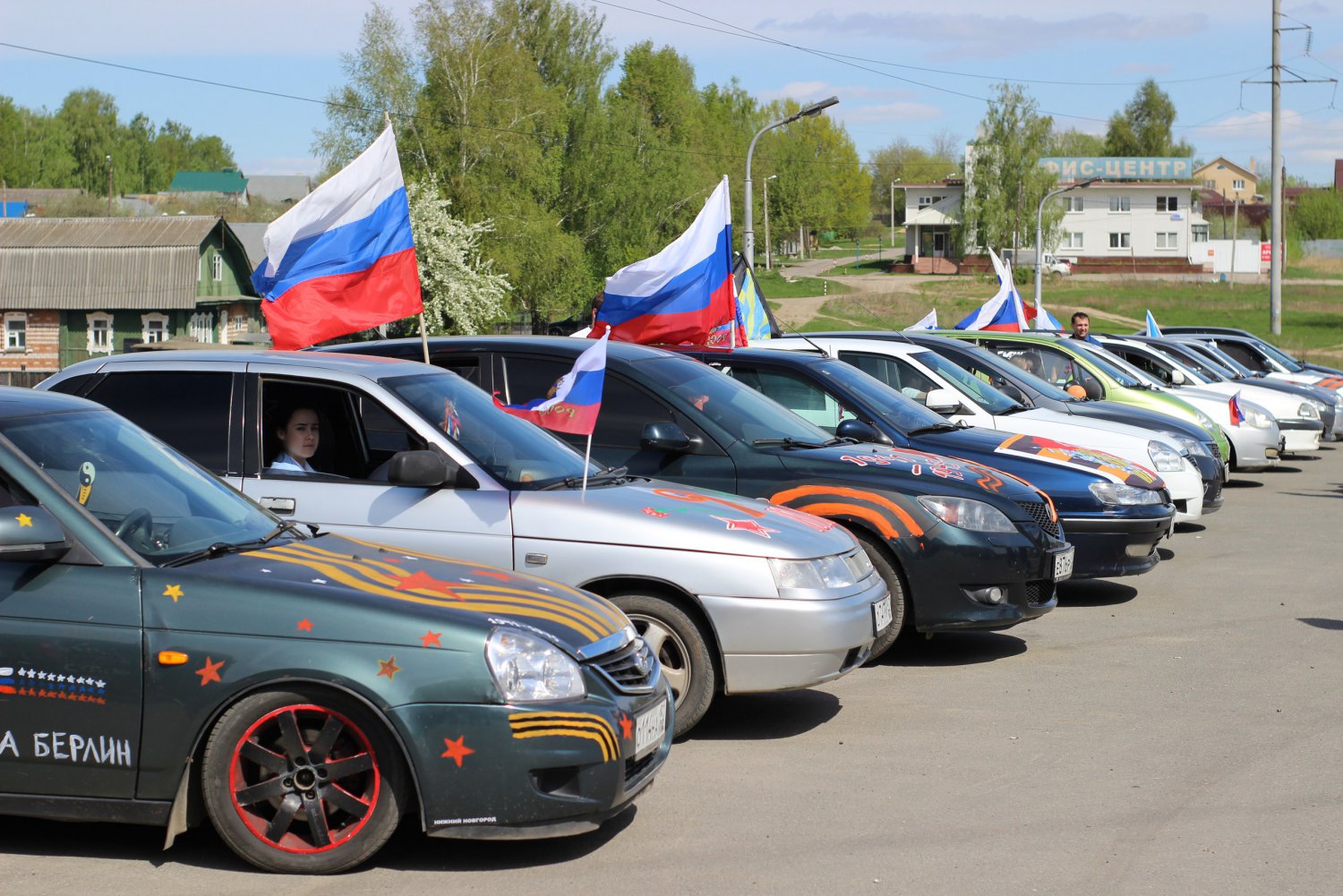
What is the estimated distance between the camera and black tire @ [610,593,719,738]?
21.1 ft

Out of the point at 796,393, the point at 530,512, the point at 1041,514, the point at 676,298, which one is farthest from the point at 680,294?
the point at 530,512

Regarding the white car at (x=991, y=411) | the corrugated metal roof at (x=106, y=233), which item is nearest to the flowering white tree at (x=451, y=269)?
the corrugated metal roof at (x=106, y=233)

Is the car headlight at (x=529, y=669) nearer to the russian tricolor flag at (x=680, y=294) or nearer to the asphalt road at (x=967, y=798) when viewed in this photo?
the asphalt road at (x=967, y=798)

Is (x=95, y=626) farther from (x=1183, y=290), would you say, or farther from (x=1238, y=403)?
(x=1183, y=290)

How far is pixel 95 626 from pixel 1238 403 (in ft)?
54.2

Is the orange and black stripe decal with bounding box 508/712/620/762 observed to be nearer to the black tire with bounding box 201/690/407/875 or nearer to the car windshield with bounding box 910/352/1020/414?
the black tire with bounding box 201/690/407/875

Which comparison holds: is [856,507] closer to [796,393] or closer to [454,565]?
[796,393]

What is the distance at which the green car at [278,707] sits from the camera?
461 centimetres

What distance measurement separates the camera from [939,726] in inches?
271

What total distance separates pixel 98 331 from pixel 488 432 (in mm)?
57674

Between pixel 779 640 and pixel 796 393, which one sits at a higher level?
pixel 796 393

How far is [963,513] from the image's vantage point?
8094 millimetres

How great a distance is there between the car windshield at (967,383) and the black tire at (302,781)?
26.7 feet

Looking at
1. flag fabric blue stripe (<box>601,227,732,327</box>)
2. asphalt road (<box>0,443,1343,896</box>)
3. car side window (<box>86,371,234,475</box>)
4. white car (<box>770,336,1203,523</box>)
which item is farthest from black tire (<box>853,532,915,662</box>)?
flag fabric blue stripe (<box>601,227,732,327</box>)
